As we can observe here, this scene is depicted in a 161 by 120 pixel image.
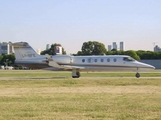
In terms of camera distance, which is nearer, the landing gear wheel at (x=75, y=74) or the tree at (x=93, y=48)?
the landing gear wheel at (x=75, y=74)

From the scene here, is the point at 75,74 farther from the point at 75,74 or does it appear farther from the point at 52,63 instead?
the point at 52,63

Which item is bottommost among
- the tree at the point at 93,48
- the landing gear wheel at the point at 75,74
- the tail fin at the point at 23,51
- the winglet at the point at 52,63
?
the landing gear wheel at the point at 75,74

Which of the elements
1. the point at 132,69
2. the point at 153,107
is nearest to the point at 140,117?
the point at 153,107

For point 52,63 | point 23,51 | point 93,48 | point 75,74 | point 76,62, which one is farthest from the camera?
point 93,48

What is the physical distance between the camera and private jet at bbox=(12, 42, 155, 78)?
4478 centimetres

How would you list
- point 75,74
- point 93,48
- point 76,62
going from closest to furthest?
point 75,74 → point 76,62 → point 93,48

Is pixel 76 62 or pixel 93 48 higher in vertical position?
pixel 93 48

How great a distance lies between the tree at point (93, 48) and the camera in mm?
151000

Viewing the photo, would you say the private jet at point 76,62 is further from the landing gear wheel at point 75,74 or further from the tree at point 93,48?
the tree at point 93,48

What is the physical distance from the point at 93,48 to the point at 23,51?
10685cm

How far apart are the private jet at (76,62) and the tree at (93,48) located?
103303mm

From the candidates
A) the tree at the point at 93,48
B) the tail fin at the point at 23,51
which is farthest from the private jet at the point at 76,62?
the tree at the point at 93,48

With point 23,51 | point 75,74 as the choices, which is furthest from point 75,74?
point 23,51

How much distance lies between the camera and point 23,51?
155ft
